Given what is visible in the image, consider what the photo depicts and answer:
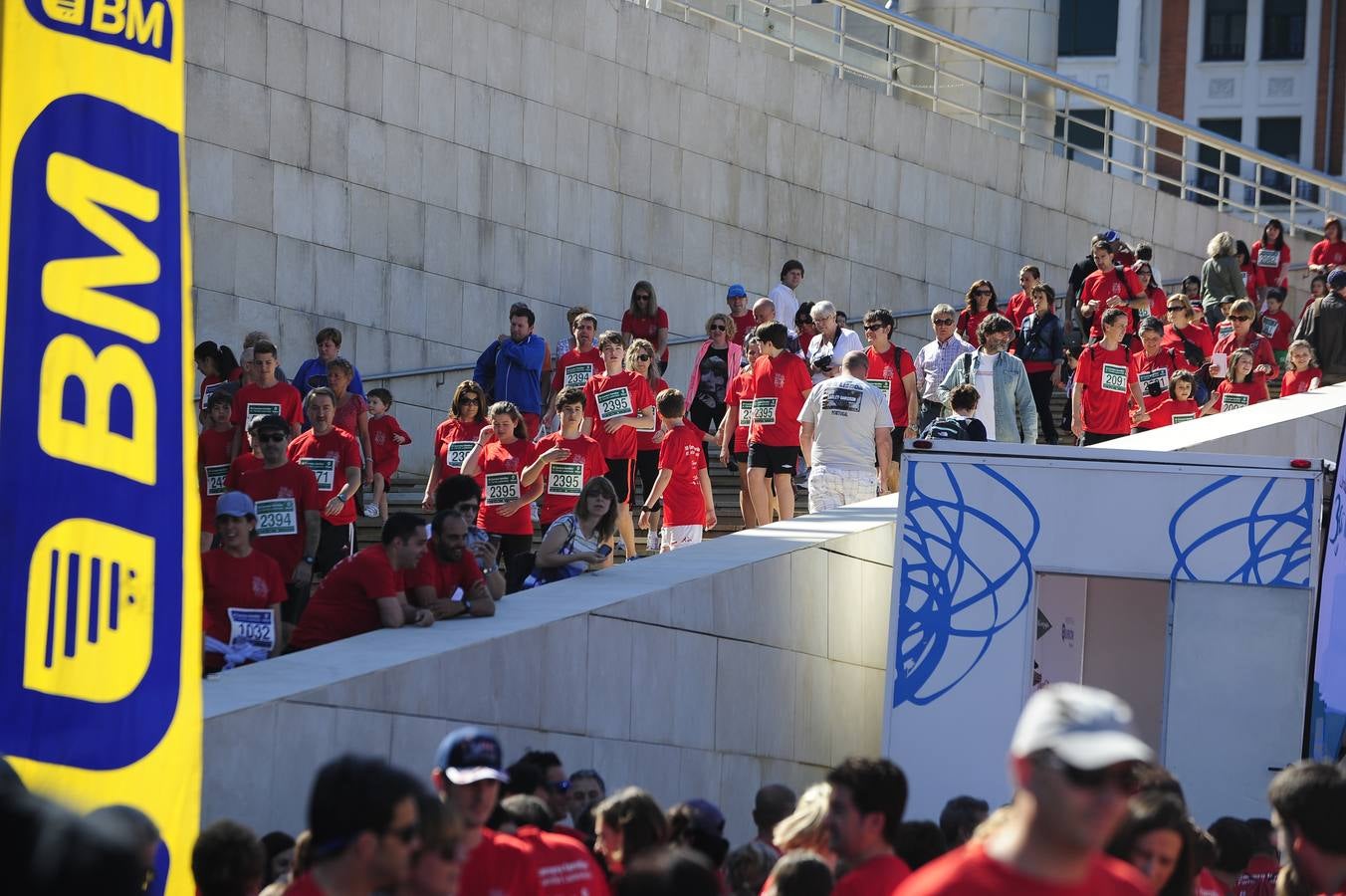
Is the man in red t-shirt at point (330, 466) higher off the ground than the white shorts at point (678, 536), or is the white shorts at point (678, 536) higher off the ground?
the man in red t-shirt at point (330, 466)

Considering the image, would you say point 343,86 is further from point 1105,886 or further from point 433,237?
point 1105,886

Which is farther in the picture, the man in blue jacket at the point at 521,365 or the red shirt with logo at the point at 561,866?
the man in blue jacket at the point at 521,365

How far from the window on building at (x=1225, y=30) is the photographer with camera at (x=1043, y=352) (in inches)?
1758

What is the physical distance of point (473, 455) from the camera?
13930mm

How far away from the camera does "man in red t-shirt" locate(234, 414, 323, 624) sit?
471 inches

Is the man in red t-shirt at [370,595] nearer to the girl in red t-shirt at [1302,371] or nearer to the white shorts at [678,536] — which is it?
the white shorts at [678,536]

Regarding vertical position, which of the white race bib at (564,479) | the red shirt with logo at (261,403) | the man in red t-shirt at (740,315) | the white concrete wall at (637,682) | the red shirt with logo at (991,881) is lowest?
A: the white concrete wall at (637,682)

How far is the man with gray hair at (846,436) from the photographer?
14.7m

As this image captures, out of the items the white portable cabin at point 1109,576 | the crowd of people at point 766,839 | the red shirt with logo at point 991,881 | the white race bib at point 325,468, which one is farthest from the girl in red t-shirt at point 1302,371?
the red shirt with logo at point 991,881

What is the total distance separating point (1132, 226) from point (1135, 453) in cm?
1745

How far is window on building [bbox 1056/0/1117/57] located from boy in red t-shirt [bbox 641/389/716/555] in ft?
160

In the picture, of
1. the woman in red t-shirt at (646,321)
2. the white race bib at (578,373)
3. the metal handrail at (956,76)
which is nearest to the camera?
the white race bib at (578,373)

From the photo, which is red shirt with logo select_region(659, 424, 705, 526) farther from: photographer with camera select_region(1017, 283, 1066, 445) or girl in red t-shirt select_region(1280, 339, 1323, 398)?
girl in red t-shirt select_region(1280, 339, 1323, 398)

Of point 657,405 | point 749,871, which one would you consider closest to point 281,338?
point 657,405
